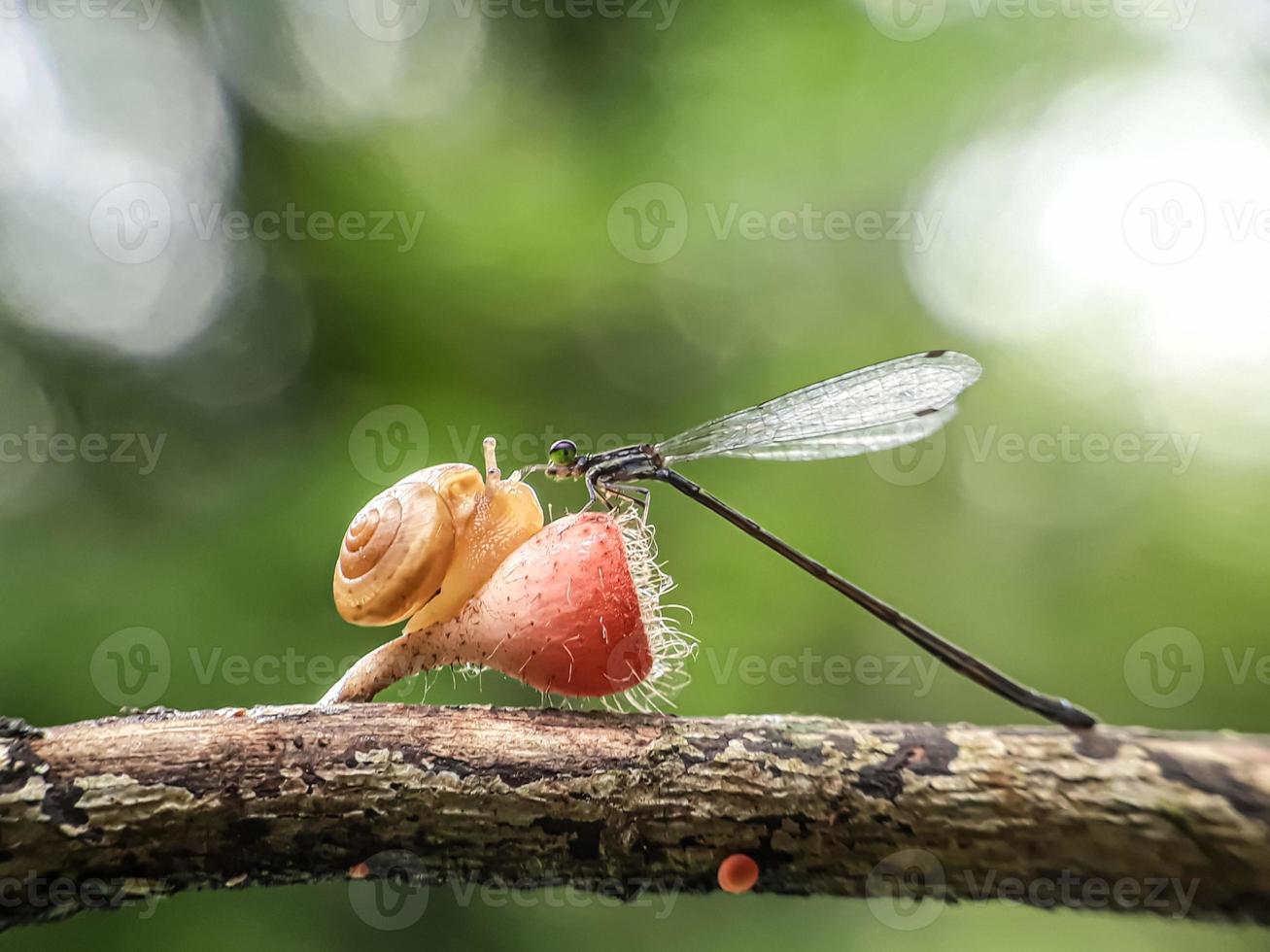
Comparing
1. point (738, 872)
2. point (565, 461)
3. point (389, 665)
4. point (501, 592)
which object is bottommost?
point (738, 872)

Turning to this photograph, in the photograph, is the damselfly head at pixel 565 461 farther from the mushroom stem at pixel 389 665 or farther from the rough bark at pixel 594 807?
the rough bark at pixel 594 807

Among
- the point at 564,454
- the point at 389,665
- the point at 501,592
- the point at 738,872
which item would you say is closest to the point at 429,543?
the point at 501,592

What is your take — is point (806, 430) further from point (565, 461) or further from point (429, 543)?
point (429, 543)

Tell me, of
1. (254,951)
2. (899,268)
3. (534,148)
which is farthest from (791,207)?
(254,951)

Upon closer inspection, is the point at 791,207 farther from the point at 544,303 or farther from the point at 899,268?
the point at 544,303

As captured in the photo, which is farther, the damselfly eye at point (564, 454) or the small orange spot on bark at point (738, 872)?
the damselfly eye at point (564, 454)

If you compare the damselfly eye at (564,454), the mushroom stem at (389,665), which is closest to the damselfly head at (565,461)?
the damselfly eye at (564,454)

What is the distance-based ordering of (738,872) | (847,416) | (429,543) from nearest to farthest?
(738,872)
(429,543)
(847,416)

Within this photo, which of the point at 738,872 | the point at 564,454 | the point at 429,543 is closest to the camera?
the point at 738,872
